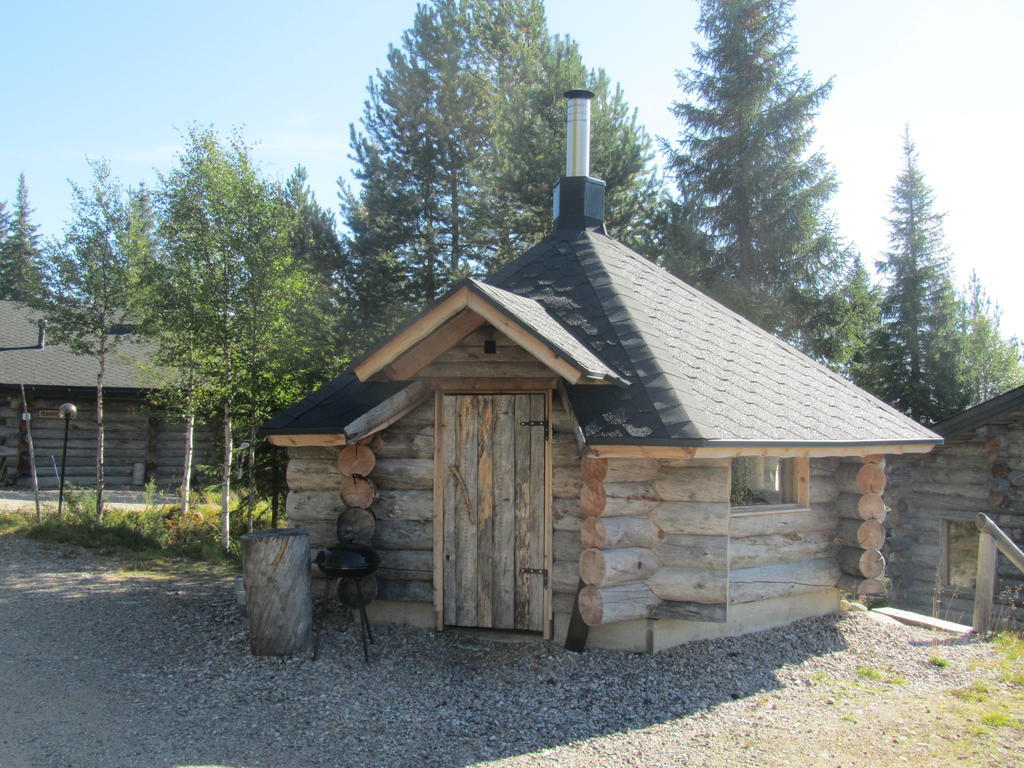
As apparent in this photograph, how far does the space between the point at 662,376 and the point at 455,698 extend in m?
3.13

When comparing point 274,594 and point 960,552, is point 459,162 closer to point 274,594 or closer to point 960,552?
point 960,552

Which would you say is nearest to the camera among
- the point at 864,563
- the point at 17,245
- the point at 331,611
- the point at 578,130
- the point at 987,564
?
the point at 331,611

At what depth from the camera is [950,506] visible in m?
13.4

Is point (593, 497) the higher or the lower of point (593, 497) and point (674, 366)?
the lower

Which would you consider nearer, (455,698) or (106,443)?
(455,698)

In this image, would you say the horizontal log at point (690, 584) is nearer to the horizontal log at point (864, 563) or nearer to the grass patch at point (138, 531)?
the horizontal log at point (864, 563)

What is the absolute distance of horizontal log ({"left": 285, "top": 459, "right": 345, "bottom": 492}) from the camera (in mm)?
8023

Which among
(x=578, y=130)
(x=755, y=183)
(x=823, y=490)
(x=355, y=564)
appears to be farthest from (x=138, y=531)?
(x=755, y=183)

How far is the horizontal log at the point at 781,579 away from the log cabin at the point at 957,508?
16.2 ft

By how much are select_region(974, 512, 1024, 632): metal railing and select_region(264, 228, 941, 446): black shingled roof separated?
112cm

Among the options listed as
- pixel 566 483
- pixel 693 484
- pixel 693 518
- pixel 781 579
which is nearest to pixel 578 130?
pixel 566 483

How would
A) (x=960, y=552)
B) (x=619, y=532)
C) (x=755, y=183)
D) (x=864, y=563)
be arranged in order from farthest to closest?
(x=755, y=183) → (x=960, y=552) → (x=864, y=563) → (x=619, y=532)

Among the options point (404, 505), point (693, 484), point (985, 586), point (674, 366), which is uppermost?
point (674, 366)

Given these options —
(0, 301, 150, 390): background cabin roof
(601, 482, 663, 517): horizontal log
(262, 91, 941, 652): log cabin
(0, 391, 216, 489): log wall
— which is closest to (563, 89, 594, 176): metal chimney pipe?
(262, 91, 941, 652): log cabin
